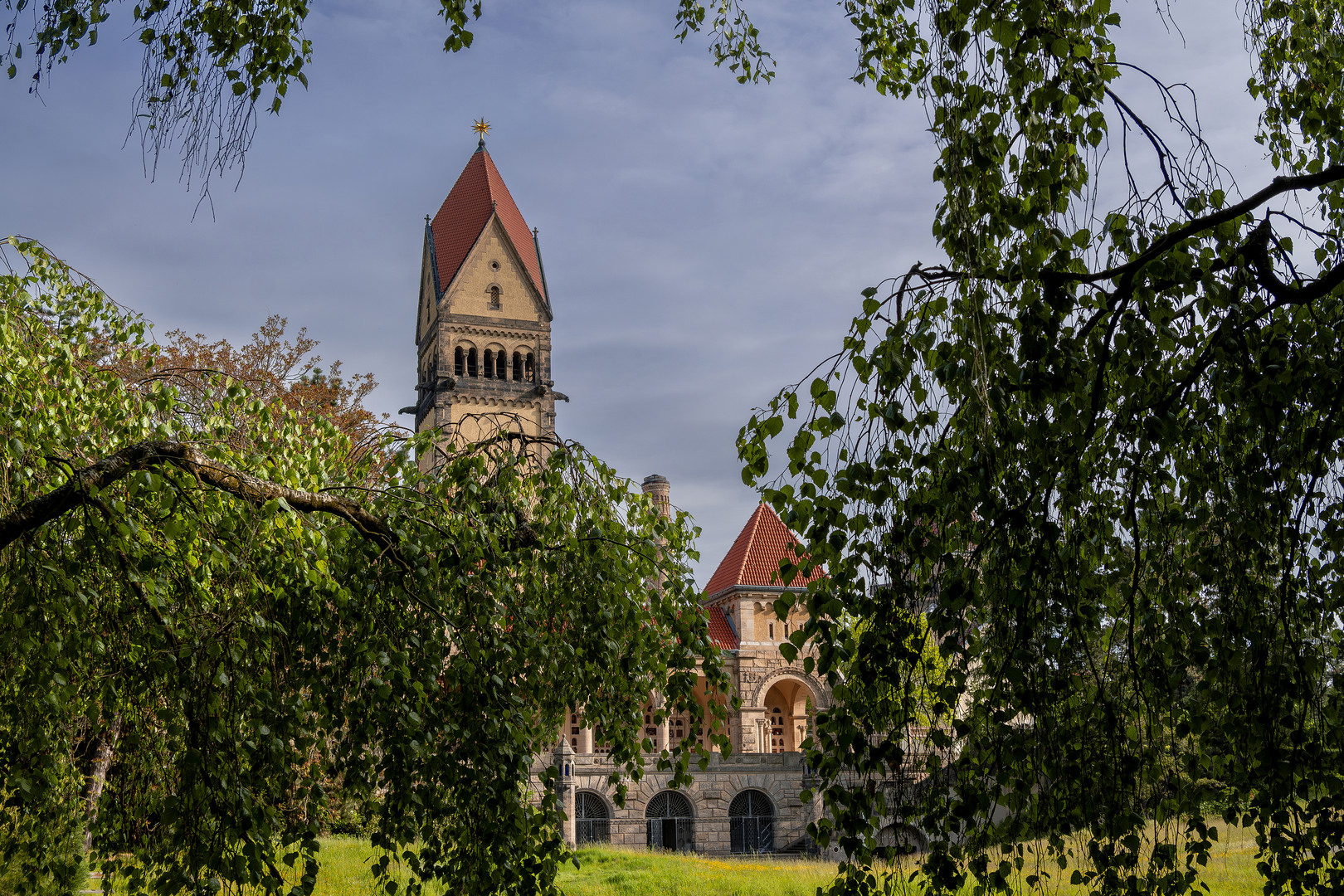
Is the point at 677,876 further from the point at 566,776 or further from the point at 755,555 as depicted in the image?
the point at 755,555

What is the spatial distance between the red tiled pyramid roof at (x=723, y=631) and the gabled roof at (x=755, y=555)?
685 millimetres

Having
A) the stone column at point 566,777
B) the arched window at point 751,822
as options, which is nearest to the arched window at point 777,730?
the arched window at point 751,822

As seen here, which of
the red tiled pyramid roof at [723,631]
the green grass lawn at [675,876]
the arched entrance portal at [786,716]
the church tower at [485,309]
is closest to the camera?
the green grass lawn at [675,876]

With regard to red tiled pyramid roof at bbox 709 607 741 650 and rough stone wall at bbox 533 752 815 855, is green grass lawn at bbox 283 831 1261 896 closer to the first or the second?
rough stone wall at bbox 533 752 815 855

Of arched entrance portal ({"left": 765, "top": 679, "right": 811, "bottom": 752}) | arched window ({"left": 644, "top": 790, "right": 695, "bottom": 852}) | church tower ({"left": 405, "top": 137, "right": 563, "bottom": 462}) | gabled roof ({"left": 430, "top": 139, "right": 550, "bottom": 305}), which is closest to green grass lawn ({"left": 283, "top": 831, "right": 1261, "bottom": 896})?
arched window ({"left": 644, "top": 790, "right": 695, "bottom": 852})

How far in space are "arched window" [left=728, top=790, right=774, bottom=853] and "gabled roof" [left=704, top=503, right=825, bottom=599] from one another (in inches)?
260

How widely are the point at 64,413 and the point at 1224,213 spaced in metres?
6.41

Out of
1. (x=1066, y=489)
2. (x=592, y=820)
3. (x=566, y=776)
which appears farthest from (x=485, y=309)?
(x=1066, y=489)

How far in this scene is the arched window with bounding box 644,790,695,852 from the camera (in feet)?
101

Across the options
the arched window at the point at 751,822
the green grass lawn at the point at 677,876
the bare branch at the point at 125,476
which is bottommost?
the arched window at the point at 751,822

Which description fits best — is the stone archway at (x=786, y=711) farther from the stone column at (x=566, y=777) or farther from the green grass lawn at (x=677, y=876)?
the green grass lawn at (x=677, y=876)

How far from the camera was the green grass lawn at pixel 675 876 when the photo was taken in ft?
42.3

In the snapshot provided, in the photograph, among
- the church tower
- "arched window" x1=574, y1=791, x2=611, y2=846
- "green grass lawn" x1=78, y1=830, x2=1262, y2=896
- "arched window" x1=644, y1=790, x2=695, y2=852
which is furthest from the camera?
the church tower

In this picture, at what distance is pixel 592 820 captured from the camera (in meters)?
30.1
